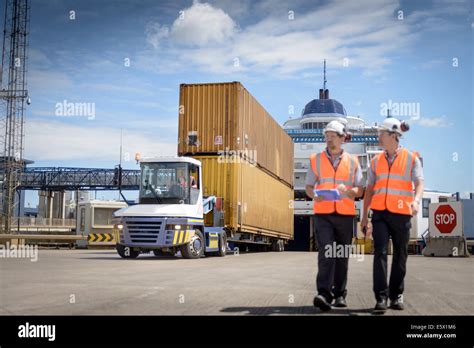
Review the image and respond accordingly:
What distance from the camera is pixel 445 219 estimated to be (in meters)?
26.7

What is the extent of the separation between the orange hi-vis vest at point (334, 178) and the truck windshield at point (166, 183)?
10.9m

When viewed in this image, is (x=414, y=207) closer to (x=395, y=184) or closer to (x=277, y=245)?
(x=395, y=184)

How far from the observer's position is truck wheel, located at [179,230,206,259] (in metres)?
16.9

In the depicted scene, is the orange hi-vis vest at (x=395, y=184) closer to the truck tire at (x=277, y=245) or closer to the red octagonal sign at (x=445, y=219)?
the red octagonal sign at (x=445, y=219)

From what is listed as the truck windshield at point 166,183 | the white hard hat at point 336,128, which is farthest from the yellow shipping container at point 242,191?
the white hard hat at point 336,128

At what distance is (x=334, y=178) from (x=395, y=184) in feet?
2.00

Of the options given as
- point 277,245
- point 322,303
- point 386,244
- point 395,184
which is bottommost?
point 277,245

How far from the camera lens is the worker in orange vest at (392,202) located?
18.8 ft

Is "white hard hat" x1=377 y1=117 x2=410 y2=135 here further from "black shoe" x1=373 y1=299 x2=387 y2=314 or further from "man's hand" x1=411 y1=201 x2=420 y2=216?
"black shoe" x1=373 y1=299 x2=387 y2=314

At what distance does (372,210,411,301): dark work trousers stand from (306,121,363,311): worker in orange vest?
1.00 feet

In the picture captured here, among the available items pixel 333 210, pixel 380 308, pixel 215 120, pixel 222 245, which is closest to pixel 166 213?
pixel 222 245
